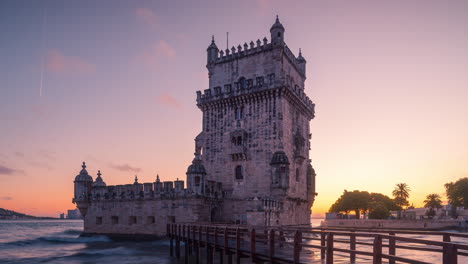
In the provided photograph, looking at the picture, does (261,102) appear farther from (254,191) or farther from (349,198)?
(349,198)

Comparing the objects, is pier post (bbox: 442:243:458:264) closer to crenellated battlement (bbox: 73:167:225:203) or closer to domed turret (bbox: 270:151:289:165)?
domed turret (bbox: 270:151:289:165)

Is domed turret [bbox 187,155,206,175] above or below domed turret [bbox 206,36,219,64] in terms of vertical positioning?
below

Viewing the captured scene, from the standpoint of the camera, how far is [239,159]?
38.5m

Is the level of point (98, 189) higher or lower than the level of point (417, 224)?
higher

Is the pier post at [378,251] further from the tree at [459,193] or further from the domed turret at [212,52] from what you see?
the tree at [459,193]

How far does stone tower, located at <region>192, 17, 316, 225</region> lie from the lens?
36.6 metres

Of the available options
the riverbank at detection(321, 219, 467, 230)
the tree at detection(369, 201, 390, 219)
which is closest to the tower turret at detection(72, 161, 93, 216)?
the riverbank at detection(321, 219, 467, 230)

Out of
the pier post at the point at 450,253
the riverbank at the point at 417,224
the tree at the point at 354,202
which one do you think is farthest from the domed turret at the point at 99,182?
the tree at the point at 354,202

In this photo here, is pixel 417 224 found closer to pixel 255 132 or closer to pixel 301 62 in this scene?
pixel 301 62

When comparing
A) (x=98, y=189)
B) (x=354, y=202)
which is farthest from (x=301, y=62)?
(x=354, y=202)

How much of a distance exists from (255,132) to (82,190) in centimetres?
2262

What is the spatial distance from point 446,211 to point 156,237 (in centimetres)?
8953

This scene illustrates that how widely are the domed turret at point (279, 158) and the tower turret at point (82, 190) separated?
23.5 metres

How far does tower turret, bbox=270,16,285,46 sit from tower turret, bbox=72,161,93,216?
89.2 ft
